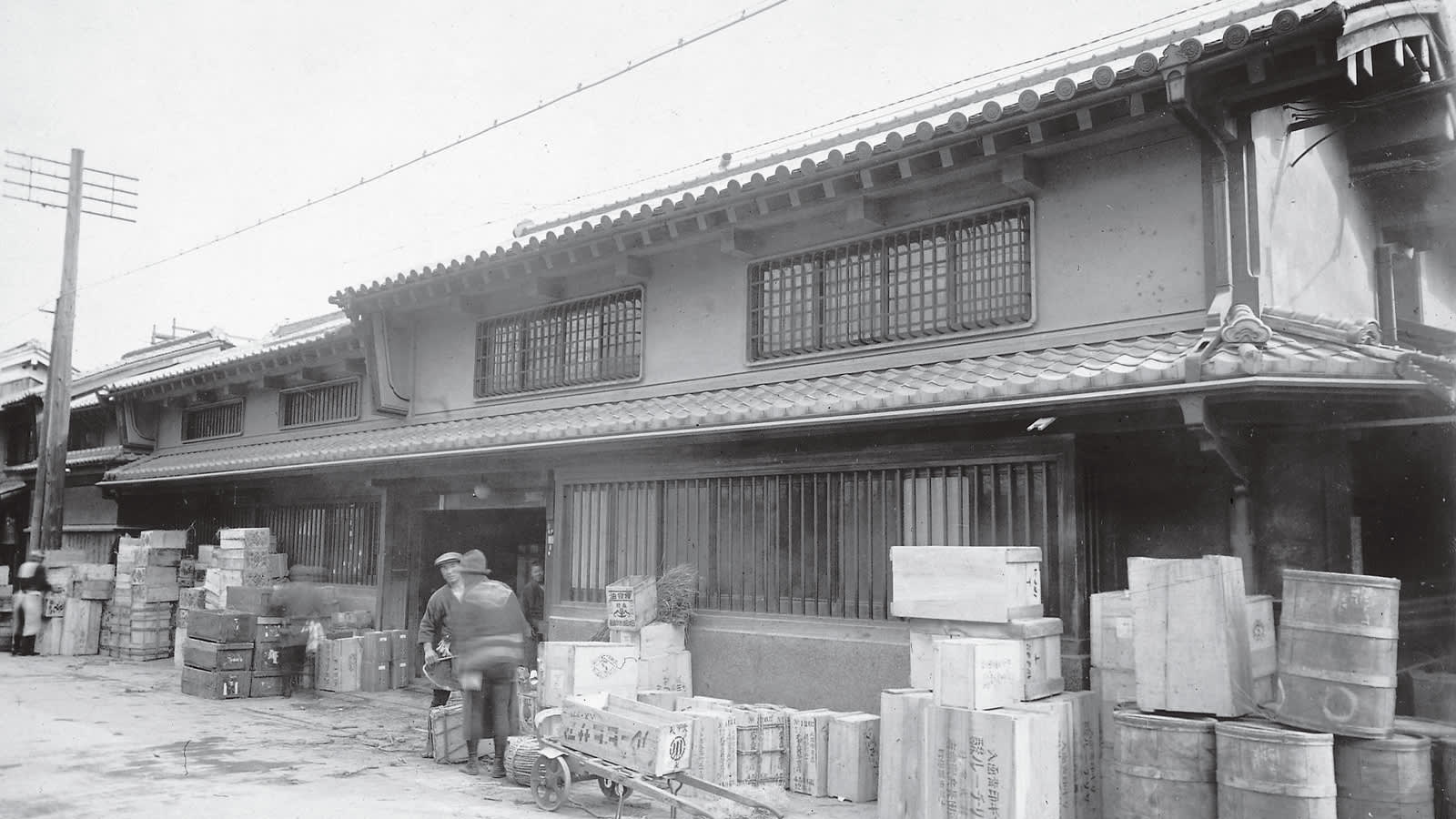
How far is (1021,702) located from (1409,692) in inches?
132

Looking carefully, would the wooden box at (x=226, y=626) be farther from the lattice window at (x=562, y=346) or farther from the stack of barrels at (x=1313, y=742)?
the stack of barrels at (x=1313, y=742)

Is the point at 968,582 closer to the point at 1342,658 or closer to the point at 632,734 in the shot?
the point at 1342,658

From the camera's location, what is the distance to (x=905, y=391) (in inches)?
329

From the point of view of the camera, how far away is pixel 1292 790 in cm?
574

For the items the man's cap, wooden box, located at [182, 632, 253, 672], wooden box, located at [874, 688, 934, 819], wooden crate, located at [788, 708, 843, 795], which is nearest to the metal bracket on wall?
wooden box, located at [874, 688, 934, 819]

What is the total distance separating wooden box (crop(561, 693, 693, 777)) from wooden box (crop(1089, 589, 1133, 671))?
3.02m

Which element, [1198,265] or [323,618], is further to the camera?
[323,618]

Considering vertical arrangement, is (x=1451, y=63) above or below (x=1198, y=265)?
above

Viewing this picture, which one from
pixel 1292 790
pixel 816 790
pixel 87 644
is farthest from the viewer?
pixel 87 644

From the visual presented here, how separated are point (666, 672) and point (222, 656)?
6923 mm

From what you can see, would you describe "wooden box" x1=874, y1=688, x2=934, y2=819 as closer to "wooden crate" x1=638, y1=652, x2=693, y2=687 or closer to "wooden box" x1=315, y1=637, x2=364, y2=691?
"wooden crate" x1=638, y1=652, x2=693, y2=687

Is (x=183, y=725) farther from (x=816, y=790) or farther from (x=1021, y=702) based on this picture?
(x=1021, y=702)

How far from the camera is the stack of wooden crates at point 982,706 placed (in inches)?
269

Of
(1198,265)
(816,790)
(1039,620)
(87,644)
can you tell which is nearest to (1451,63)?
(1198,265)
